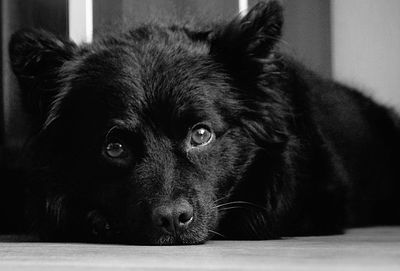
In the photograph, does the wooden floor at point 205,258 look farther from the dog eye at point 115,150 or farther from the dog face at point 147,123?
the dog eye at point 115,150

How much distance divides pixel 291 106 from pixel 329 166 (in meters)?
0.24

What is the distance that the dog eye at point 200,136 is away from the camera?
7.05 ft

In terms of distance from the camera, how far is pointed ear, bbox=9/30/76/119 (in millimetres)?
2318

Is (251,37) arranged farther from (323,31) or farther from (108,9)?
(323,31)

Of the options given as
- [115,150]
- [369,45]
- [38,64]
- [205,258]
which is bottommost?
[205,258]

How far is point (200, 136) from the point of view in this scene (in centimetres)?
216

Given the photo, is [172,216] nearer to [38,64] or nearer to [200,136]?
[200,136]

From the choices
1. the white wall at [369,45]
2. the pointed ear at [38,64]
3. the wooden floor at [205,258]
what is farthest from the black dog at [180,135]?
the white wall at [369,45]

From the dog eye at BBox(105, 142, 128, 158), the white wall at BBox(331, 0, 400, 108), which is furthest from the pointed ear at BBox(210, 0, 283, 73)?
the white wall at BBox(331, 0, 400, 108)

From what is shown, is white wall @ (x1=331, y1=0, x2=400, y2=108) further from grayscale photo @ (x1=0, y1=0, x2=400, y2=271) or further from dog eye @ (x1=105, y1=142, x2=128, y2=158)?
dog eye @ (x1=105, y1=142, x2=128, y2=158)

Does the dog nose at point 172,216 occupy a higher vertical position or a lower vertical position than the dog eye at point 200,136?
lower

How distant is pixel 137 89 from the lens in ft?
7.08

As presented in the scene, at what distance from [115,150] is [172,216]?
0.34 meters

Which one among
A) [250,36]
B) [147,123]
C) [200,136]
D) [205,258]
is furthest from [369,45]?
[205,258]
